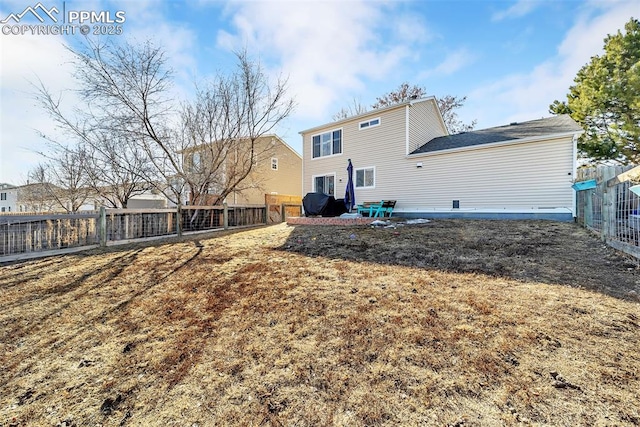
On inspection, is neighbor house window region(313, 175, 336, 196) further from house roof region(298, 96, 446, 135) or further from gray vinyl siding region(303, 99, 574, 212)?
house roof region(298, 96, 446, 135)

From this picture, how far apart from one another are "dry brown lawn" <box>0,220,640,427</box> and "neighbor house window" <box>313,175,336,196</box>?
981cm

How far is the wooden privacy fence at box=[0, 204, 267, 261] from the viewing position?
5594mm

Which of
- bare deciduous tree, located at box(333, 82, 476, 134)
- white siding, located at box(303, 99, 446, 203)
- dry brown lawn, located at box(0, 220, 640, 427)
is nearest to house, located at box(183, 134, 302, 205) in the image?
white siding, located at box(303, 99, 446, 203)

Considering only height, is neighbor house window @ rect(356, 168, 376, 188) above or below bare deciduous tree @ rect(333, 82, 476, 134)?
below

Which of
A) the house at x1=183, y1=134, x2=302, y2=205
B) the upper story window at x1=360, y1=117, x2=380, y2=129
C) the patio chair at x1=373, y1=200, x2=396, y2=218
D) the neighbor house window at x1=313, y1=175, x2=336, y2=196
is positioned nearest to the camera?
the patio chair at x1=373, y1=200, x2=396, y2=218

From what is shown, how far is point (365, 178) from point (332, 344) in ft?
36.8

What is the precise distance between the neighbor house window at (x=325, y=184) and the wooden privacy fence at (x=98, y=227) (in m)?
5.35

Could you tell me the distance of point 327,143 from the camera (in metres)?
14.3

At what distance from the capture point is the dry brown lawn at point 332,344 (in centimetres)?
170

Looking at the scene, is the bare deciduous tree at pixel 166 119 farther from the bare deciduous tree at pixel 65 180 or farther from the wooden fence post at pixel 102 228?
the wooden fence post at pixel 102 228

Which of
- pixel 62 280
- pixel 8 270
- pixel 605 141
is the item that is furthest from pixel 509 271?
pixel 605 141

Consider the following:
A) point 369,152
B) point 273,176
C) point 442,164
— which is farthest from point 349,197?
point 273,176

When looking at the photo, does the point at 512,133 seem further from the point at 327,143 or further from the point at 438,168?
the point at 327,143

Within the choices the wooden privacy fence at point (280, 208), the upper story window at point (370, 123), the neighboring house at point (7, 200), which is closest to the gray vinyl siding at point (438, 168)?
the upper story window at point (370, 123)
